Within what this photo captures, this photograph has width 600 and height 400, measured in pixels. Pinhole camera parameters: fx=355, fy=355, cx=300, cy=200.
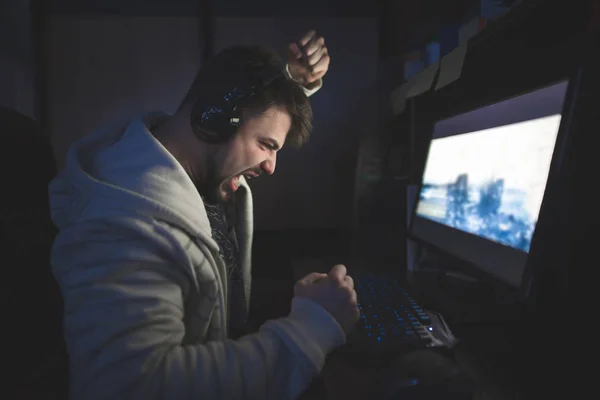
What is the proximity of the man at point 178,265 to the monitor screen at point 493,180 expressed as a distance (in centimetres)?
35

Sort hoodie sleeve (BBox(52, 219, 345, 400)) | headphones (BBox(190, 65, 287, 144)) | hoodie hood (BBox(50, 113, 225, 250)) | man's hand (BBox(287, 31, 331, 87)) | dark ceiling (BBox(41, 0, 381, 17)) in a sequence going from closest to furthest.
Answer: hoodie sleeve (BBox(52, 219, 345, 400)) → hoodie hood (BBox(50, 113, 225, 250)) → headphones (BBox(190, 65, 287, 144)) → man's hand (BBox(287, 31, 331, 87)) → dark ceiling (BBox(41, 0, 381, 17))

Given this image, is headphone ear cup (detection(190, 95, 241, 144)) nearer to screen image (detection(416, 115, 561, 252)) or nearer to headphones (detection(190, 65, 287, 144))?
headphones (detection(190, 65, 287, 144))

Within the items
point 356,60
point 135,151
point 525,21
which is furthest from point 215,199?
point 356,60

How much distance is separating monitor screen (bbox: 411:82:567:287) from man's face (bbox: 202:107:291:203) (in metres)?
0.47

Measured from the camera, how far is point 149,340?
47 cm

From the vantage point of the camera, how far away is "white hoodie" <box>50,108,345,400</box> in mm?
464

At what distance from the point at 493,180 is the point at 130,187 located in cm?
74

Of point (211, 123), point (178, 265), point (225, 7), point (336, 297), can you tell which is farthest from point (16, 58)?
point (336, 297)

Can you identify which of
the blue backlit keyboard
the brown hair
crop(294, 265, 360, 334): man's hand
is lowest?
the blue backlit keyboard

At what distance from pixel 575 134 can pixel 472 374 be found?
1.35ft

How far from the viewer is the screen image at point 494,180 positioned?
2.11 feet

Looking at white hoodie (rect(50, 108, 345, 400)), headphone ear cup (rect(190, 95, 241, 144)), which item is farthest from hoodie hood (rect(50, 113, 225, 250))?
headphone ear cup (rect(190, 95, 241, 144))

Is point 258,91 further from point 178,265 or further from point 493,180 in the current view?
point 493,180

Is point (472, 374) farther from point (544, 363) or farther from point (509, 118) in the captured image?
point (509, 118)
